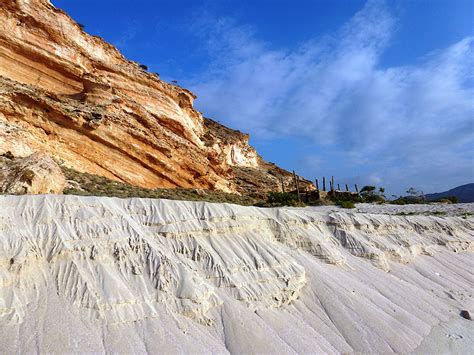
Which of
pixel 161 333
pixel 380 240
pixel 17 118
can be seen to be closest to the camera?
pixel 161 333

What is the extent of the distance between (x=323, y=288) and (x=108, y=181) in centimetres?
1645

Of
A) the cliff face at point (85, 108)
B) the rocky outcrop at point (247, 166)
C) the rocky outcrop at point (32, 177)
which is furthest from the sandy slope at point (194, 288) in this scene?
the rocky outcrop at point (247, 166)

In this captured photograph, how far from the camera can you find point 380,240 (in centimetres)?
1409

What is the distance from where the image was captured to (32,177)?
36.9 ft

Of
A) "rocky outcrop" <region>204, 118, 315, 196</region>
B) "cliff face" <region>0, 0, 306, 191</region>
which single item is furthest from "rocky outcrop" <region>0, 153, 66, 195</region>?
"rocky outcrop" <region>204, 118, 315, 196</region>

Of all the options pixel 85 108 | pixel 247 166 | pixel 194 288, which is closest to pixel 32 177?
pixel 194 288

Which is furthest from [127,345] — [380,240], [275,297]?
[380,240]

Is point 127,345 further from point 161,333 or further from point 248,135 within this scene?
point 248,135

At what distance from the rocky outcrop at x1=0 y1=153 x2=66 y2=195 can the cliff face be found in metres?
7.55

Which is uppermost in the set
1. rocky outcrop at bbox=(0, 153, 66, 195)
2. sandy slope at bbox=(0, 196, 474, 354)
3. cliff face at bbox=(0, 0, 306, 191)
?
cliff face at bbox=(0, 0, 306, 191)

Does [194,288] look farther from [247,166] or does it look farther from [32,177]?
[247,166]

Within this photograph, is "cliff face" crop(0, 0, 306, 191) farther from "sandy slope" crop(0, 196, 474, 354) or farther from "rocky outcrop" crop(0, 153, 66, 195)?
"sandy slope" crop(0, 196, 474, 354)

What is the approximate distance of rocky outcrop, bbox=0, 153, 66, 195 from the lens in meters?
10.8

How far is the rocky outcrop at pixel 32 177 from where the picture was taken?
425 inches
